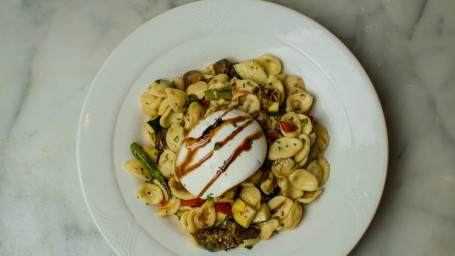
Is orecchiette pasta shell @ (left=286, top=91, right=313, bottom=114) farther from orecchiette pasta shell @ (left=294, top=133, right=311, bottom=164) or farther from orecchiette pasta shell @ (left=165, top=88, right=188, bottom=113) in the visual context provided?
orecchiette pasta shell @ (left=165, top=88, right=188, bottom=113)

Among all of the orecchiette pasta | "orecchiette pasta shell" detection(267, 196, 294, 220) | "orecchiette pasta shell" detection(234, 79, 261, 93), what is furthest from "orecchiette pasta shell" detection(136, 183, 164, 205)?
"orecchiette pasta shell" detection(234, 79, 261, 93)

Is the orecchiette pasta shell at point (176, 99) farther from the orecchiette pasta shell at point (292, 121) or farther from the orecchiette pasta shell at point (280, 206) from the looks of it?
the orecchiette pasta shell at point (280, 206)

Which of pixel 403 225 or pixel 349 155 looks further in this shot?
pixel 403 225

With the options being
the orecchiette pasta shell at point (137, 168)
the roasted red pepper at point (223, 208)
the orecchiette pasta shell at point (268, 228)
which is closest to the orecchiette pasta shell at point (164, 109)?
the orecchiette pasta shell at point (137, 168)

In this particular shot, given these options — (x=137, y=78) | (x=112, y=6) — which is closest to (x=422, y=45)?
(x=137, y=78)

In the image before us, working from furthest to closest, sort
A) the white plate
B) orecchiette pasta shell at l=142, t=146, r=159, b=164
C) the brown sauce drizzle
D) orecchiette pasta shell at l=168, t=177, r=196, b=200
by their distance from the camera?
1. orecchiette pasta shell at l=142, t=146, r=159, b=164
2. orecchiette pasta shell at l=168, t=177, r=196, b=200
3. the white plate
4. the brown sauce drizzle

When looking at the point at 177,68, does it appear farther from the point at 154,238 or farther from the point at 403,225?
the point at 403,225
